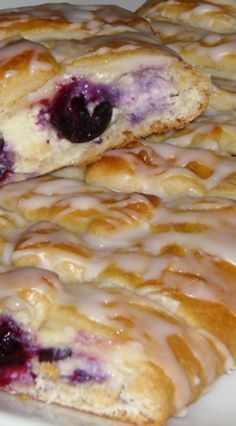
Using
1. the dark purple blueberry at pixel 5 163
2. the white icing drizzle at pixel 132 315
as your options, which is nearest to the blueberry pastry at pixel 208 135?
the dark purple blueberry at pixel 5 163

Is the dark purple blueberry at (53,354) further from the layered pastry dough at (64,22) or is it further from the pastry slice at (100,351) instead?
the layered pastry dough at (64,22)

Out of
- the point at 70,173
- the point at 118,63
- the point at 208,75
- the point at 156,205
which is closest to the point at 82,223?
the point at 156,205

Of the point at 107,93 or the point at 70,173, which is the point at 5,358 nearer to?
the point at 70,173

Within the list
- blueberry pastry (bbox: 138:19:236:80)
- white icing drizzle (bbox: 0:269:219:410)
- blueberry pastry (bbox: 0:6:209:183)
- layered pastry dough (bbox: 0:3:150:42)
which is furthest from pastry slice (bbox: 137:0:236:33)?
white icing drizzle (bbox: 0:269:219:410)

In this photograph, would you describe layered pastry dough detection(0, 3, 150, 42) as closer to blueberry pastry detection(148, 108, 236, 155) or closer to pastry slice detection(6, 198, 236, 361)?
blueberry pastry detection(148, 108, 236, 155)

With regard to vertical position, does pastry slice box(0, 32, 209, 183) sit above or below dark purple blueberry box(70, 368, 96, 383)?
above

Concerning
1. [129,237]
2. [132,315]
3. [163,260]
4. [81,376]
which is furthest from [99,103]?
[81,376]
